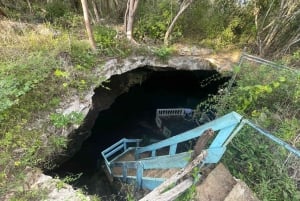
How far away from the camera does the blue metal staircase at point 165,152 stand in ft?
10.2

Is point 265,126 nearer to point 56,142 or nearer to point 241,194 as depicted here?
point 241,194

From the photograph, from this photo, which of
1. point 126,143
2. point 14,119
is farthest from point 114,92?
point 14,119

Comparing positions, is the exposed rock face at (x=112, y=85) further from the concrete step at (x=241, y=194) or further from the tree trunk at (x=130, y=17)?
the concrete step at (x=241, y=194)

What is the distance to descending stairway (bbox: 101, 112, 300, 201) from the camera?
315cm

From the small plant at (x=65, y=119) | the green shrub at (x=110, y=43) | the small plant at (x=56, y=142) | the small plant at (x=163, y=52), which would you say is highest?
the green shrub at (x=110, y=43)

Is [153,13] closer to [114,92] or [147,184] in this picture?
[114,92]

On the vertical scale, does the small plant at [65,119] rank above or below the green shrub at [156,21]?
below

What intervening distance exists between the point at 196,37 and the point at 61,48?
3030mm

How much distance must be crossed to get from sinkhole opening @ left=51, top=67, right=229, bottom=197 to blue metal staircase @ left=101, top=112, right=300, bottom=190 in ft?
1.75

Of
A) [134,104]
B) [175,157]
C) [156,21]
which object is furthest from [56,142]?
[134,104]

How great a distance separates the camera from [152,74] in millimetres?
7250

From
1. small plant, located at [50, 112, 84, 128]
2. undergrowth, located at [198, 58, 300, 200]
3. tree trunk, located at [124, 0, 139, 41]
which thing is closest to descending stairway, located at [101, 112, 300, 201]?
undergrowth, located at [198, 58, 300, 200]

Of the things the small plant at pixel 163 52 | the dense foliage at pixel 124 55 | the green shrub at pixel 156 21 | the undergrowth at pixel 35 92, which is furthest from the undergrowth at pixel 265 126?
the undergrowth at pixel 35 92

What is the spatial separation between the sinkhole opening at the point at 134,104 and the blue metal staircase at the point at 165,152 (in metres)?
0.53
